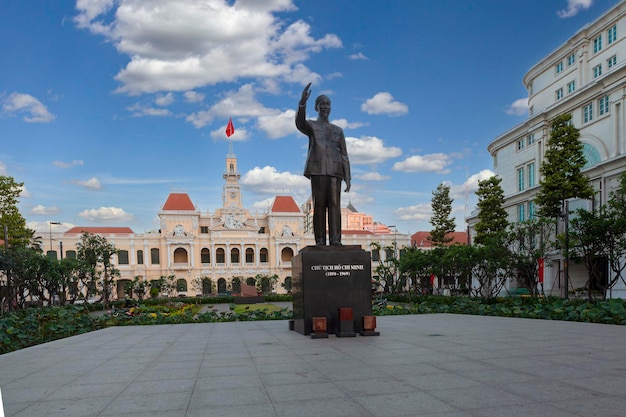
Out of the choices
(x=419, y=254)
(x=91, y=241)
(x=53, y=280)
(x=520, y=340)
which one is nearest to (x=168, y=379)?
(x=520, y=340)

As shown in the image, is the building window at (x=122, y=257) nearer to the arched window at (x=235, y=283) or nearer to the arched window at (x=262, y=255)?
the arched window at (x=235, y=283)

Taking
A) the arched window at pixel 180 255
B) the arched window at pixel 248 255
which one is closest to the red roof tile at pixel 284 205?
the arched window at pixel 248 255

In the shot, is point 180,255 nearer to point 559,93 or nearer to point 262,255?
point 262,255

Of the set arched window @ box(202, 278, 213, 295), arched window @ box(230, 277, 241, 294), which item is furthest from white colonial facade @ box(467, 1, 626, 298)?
arched window @ box(202, 278, 213, 295)

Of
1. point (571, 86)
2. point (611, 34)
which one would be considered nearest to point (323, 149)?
point (611, 34)

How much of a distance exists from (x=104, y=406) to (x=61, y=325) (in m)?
9.20

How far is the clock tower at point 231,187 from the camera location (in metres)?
Result: 87.0

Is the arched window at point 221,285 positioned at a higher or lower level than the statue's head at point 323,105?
lower

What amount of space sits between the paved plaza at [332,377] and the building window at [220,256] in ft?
242

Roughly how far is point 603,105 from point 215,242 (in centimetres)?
6092

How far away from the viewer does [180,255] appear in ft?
267

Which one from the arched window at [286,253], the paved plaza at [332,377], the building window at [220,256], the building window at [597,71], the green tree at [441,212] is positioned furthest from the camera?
the arched window at [286,253]

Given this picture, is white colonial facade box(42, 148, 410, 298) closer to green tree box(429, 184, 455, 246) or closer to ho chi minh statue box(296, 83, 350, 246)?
green tree box(429, 184, 455, 246)

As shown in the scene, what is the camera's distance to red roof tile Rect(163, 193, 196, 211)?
82.8 meters
